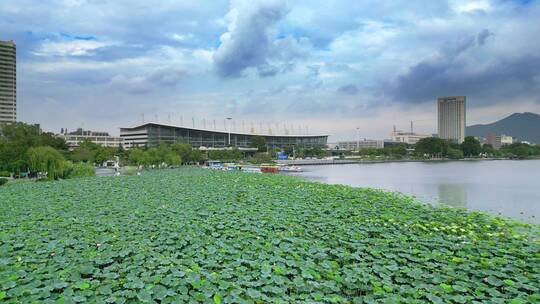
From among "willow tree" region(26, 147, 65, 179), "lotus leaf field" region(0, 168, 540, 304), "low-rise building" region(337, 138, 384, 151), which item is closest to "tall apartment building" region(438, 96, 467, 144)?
"low-rise building" region(337, 138, 384, 151)

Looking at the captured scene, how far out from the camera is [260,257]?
530cm

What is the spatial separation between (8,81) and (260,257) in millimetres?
101156

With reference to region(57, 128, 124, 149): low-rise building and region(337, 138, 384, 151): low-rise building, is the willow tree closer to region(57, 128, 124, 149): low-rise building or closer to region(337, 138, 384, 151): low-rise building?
region(57, 128, 124, 149): low-rise building

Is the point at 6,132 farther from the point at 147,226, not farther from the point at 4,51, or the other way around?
the point at 147,226

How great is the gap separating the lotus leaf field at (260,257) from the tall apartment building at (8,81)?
91868 millimetres

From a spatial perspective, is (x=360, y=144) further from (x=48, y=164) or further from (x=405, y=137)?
(x=48, y=164)

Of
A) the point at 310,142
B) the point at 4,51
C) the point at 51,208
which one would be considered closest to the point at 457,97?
the point at 310,142

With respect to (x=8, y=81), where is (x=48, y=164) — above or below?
below

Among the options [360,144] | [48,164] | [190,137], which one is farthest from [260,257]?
[360,144]

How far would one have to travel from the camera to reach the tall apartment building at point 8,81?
8425 cm

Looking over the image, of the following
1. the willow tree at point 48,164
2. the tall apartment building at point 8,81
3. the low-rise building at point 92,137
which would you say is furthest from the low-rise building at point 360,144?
the willow tree at point 48,164

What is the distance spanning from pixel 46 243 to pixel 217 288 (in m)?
3.48

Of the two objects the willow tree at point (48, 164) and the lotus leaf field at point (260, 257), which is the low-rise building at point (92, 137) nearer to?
the willow tree at point (48, 164)

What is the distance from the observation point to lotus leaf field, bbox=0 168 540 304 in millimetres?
4078
